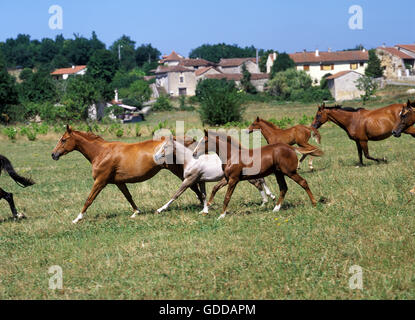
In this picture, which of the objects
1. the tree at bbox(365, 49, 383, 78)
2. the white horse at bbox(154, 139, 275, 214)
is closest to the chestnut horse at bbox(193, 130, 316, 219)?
the white horse at bbox(154, 139, 275, 214)

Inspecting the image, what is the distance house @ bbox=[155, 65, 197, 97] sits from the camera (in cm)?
11006

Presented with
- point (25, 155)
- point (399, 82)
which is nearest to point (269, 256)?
point (25, 155)

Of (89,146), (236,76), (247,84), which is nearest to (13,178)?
(89,146)

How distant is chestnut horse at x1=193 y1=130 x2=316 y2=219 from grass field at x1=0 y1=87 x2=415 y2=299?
713 mm

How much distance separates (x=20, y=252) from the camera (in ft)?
29.0

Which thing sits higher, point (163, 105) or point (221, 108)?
point (221, 108)

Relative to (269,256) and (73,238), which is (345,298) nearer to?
(269,256)

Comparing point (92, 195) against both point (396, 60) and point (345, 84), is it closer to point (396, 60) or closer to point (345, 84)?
point (345, 84)

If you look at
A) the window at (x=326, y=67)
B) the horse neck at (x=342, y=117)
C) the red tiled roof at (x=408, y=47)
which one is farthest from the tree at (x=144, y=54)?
the horse neck at (x=342, y=117)

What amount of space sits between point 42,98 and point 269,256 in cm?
7316

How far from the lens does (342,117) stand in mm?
16266

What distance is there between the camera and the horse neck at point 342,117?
53.1ft

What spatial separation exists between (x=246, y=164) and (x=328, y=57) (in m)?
98.9

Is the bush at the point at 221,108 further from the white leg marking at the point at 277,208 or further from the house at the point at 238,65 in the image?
the house at the point at 238,65
